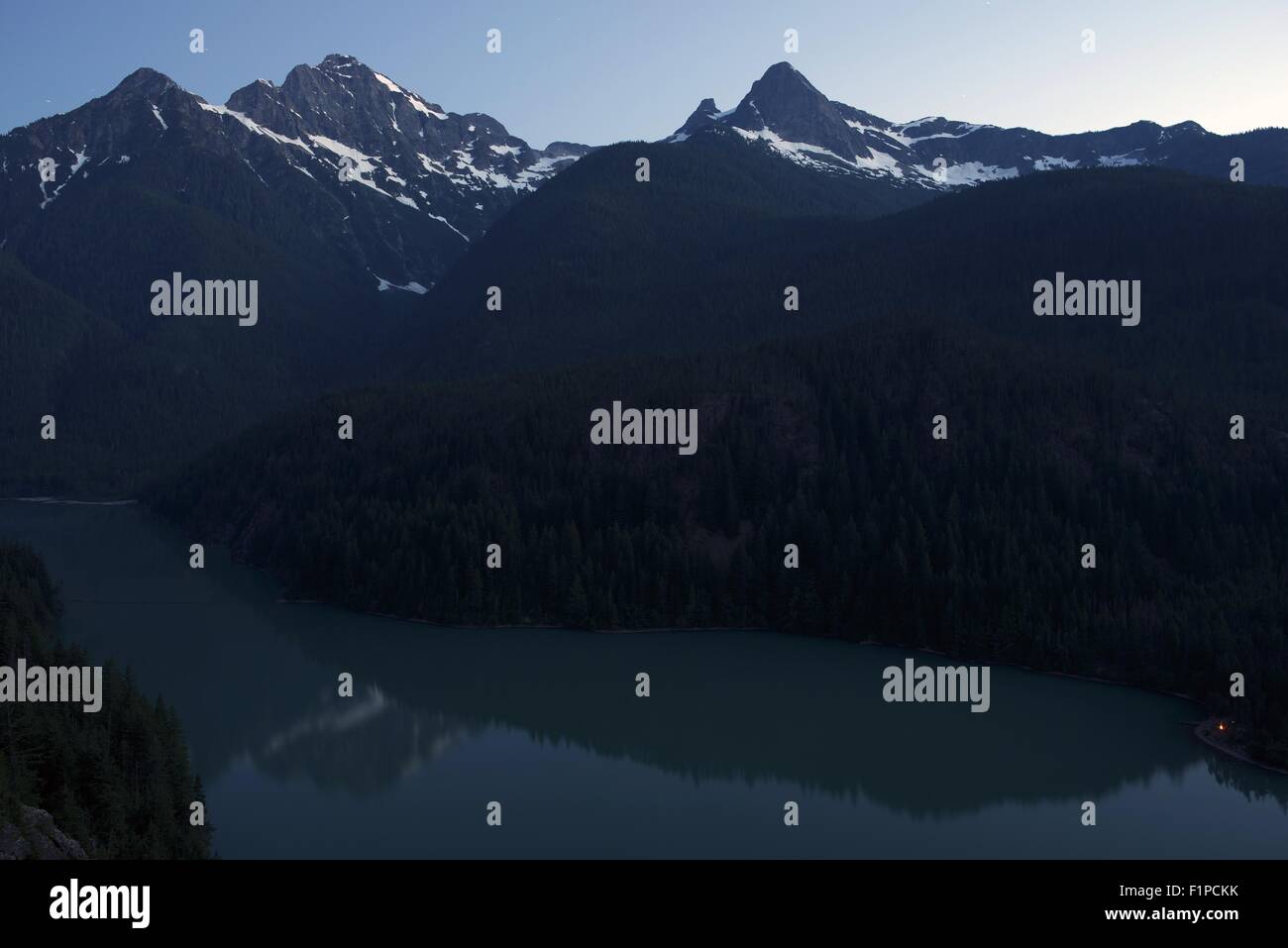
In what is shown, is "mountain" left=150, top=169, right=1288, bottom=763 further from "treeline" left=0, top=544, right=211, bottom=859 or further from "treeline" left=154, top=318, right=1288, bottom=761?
"treeline" left=0, top=544, right=211, bottom=859

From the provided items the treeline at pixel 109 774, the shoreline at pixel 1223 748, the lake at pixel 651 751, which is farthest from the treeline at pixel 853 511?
the treeline at pixel 109 774

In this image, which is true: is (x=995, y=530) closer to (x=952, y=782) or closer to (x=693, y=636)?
(x=693, y=636)

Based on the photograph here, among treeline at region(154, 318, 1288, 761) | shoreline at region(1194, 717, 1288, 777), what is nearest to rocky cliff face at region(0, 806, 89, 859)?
shoreline at region(1194, 717, 1288, 777)

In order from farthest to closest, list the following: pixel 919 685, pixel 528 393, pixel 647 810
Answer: pixel 528 393, pixel 919 685, pixel 647 810
